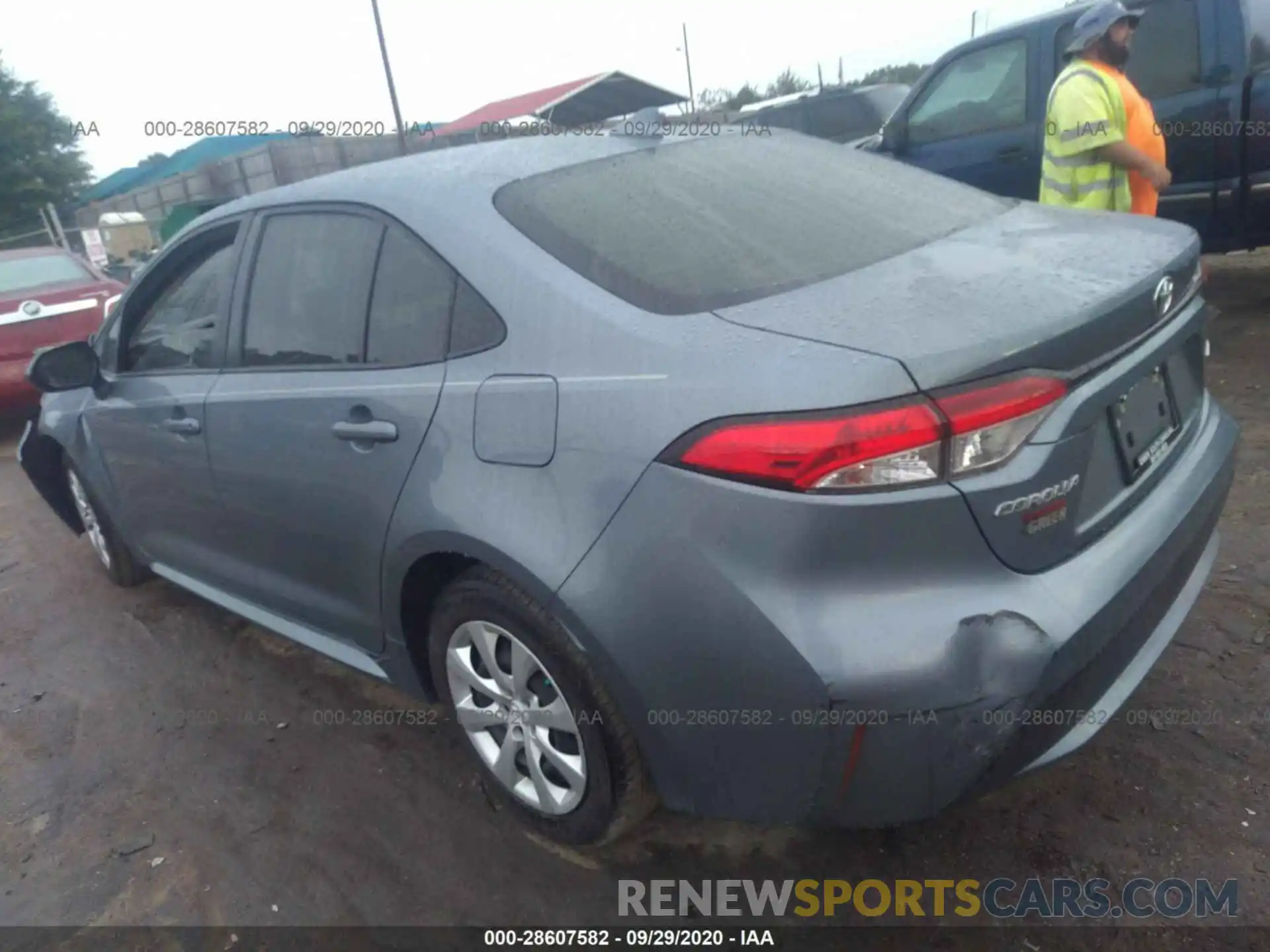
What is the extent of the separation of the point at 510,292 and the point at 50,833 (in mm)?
2118

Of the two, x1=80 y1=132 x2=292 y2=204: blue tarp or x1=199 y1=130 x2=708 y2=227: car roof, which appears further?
x1=80 y1=132 x2=292 y2=204: blue tarp

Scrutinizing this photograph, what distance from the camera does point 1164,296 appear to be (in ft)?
6.68

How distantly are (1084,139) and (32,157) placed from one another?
3702 cm

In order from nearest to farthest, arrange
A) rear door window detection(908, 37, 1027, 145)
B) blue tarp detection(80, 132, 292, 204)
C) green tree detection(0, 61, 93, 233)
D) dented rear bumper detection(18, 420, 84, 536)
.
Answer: dented rear bumper detection(18, 420, 84, 536), rear door window detection(908, 37, 1027, 145), green tree detection(0, 61, 93, 233), blue tarp detection(80, 132, 292, 204)

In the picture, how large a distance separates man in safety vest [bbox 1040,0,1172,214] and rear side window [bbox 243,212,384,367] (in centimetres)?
306

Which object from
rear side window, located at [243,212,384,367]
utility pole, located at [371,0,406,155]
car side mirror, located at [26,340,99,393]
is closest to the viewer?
rear side window, located at [243,212,384,367]

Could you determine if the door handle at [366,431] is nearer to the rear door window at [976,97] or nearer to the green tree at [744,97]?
the rear door window at [976,97]

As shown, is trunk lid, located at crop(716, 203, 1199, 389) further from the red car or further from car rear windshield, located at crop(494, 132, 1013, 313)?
the red car

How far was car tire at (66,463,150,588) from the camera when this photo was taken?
408cm

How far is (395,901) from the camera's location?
91.0 inches

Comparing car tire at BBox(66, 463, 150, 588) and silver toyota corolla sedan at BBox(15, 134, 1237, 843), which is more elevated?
silver toyota corolla sedan at BBox(15, 134, 1237, 843)

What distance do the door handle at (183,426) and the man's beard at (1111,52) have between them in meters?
3.97

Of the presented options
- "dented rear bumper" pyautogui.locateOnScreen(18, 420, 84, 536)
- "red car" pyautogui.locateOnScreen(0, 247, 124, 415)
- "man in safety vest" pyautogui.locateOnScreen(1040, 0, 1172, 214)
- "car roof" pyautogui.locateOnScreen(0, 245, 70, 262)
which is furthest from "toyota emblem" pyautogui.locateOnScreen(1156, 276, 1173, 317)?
"car roof" pyautogui.locateOnScreen(0, 245, 70, 262)

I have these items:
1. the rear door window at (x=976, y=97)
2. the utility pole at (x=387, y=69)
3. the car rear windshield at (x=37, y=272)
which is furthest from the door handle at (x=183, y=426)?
the utility pole at (x=387, y=69)
